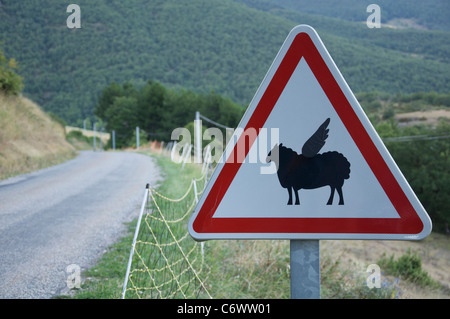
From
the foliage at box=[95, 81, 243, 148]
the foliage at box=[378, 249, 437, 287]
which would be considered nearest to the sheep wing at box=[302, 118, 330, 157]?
the foliage at box=[378, 249, 437, 287]

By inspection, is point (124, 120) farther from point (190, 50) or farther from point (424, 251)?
point (424, 251)

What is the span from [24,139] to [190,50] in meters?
84.6

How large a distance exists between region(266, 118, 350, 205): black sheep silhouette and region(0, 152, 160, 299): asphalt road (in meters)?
2.89

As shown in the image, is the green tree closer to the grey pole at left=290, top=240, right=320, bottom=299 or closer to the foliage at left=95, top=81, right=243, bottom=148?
the foliage at left=95, top=81, right=243, bottom=148

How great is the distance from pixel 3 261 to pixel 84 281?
3.33 ft

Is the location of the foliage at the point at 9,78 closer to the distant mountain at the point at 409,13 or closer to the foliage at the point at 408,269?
the foliage at the point at 408,269

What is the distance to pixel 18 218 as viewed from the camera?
6730mm

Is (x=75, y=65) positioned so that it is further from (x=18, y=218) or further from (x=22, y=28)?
(x=18, y=218)

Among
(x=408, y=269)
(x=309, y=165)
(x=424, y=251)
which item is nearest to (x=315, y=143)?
(x=309, y=165)

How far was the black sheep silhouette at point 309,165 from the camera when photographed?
1657mm

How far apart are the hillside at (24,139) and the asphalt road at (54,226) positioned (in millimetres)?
1812

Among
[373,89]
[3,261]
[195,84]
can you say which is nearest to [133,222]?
[3,261]

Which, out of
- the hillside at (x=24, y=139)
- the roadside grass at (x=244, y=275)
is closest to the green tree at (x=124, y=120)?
the hillside at (x=24, y=139)

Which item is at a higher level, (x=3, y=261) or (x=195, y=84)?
(x=195, y=84)
